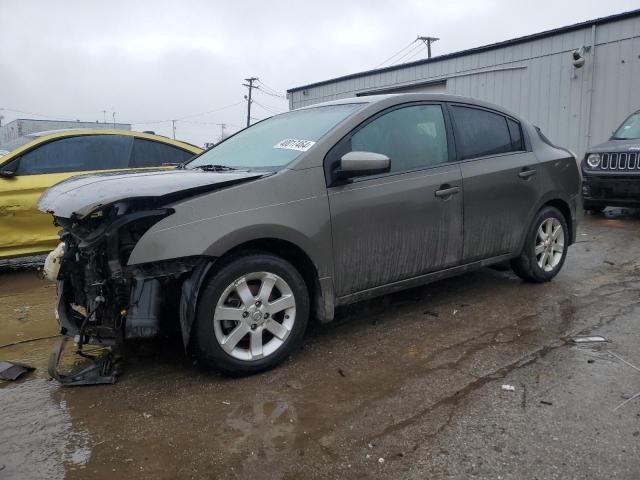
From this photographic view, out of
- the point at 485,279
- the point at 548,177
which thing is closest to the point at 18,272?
the point at 485,279

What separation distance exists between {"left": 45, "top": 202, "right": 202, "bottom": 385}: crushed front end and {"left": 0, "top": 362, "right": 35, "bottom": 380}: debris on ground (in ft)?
1.17

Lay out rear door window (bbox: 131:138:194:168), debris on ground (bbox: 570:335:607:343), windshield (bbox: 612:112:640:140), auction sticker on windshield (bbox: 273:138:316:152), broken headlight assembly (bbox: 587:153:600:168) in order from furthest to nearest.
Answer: windshield (bbox: 612:112:640:140)
broken headlight assembly (bbox: 587:153:600:168)
rear door window (bbox: 131:138:194:168)
debris on ground (bbox: 570:335:607:343)
auction sticker on windshield (bbox: 273:138:316:152)

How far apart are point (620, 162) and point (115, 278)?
825 cm

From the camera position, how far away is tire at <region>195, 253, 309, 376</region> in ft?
9.73

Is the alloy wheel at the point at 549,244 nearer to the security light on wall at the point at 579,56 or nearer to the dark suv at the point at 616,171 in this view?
the dark suv at the point at 616,171

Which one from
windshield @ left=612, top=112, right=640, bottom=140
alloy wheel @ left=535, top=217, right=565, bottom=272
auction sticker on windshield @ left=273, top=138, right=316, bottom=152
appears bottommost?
alloy wheel @ left=535, top=217, right=565, bottom=272

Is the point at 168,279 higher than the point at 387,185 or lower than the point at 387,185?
lower

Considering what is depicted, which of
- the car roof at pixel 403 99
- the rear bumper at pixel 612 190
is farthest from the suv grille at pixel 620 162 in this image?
the car roof at pixel 403 99

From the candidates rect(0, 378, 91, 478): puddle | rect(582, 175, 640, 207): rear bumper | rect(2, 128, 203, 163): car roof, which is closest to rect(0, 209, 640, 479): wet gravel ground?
rect(0, 378, 91, 478): puddle

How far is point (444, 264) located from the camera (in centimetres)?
405

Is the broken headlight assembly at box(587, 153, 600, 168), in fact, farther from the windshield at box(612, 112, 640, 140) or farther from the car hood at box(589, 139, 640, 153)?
the windshield at box(612, 112, 640, 140)

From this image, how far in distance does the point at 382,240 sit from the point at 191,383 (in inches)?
61.0

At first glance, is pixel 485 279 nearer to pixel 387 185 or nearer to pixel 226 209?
pixel 387 185

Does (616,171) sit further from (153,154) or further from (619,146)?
(153,154)
